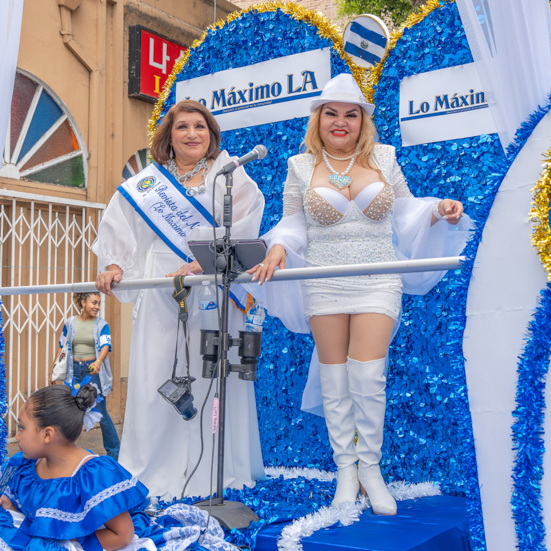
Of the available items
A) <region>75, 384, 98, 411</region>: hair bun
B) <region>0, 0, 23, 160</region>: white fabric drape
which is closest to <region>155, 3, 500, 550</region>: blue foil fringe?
<region>75, 384, 98, 411</region>: hair bun

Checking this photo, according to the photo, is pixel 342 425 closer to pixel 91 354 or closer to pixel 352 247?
pixel 352 247

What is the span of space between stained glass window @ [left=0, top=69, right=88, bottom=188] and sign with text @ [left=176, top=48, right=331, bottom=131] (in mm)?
2470

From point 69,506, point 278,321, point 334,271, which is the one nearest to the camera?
point 69,506

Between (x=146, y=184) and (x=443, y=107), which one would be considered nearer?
(x=146, y=184)

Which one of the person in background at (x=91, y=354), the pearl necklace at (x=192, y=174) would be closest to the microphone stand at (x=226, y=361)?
the pearl necklace at (x=192, y=174)

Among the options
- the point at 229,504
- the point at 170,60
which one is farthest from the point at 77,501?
the point at 170,60

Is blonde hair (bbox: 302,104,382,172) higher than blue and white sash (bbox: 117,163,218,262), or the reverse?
blonde hair (bbox: 302,104,382,172)

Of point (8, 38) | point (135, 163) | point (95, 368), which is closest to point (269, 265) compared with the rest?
point (8, 38)

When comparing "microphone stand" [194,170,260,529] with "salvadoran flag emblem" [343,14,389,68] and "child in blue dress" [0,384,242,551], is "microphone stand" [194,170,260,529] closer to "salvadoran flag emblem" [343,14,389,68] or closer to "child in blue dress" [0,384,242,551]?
"child in blue dress" [0,384,242,551]

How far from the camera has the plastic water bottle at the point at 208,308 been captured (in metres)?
2.87

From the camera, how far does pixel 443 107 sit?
11.4ft

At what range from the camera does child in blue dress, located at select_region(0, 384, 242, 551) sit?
2.02 m

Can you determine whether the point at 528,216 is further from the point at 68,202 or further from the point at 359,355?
the point at 68,202

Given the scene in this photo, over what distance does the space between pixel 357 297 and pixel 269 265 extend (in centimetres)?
36
